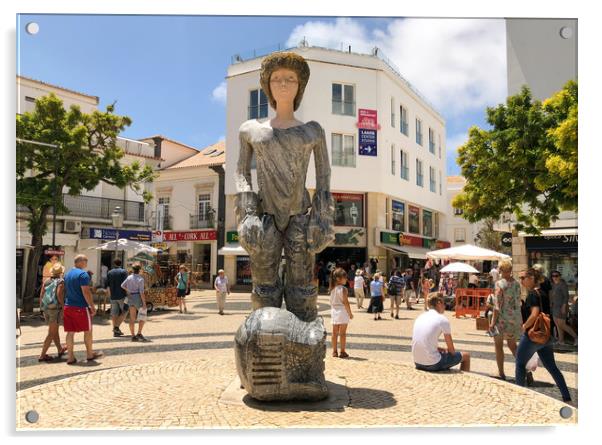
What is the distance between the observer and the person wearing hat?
4578mm

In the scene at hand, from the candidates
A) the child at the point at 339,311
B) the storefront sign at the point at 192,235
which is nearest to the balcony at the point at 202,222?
the storefront sign at the point at 192,235

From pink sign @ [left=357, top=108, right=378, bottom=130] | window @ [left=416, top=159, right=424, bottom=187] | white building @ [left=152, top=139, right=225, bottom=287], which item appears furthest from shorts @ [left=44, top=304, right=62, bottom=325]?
window @ [left=416, top=159, right=424, bottom=187]

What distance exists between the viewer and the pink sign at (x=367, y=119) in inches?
911

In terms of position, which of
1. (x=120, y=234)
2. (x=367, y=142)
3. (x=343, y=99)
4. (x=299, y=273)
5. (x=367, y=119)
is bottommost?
(x=299, y=273)

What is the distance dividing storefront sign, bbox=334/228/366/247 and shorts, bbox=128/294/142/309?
50.3 ft

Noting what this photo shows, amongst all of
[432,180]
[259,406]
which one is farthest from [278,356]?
[432,180]

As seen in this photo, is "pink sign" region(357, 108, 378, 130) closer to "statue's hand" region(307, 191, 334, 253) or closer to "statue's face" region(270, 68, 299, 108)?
"statue's face" region(270, 68, 299, 108)

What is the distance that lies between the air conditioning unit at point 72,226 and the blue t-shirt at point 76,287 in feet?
42.0

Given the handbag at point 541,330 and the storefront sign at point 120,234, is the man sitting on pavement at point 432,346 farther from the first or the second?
the storefront sign at point 120,234

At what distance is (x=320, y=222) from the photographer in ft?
15.1

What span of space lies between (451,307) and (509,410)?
1238 cm

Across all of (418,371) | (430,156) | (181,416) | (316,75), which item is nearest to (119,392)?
(181,416)

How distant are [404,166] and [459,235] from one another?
1536 cm

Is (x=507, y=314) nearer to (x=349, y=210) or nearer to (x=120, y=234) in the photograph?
(x=120, y=234)
